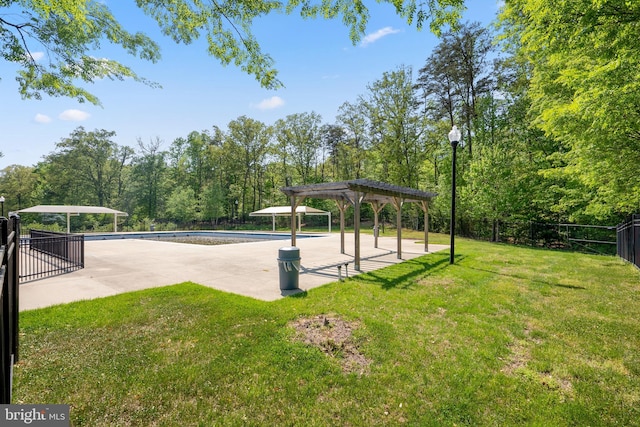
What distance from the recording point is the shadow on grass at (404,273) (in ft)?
23.3

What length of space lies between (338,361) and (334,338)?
54 cm

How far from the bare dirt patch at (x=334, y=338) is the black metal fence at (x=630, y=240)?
919 cm

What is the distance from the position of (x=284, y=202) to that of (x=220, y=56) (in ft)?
117

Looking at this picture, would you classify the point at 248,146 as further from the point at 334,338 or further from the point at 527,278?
the point at 334,338

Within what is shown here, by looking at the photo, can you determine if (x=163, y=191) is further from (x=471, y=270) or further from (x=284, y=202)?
(x=471, y=270)

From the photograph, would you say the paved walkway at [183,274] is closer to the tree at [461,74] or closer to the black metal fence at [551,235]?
the black metal fence at [551,235]

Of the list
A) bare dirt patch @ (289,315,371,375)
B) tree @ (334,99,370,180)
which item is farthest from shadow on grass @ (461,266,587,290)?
tree @ (334,99,370,180)

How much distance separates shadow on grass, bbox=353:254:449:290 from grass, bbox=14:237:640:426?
1.14 m

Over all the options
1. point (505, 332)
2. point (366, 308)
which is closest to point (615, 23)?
point (505, 332)

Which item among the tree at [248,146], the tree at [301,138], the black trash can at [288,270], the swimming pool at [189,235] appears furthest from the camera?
the tree at [248,146]

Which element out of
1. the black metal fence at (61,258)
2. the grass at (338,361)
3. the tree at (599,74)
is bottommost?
the grass at (338,361)

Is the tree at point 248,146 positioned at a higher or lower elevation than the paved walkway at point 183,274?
higher

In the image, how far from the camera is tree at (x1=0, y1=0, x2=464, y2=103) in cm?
391

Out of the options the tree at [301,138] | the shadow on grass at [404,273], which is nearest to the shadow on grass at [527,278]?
the shadow on grass at [404,273]
